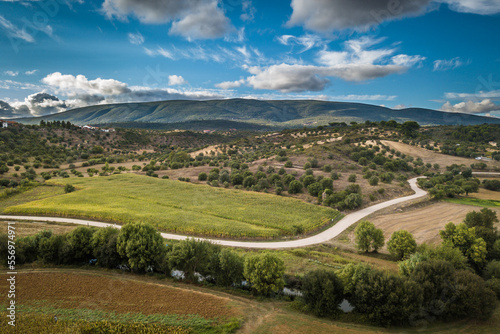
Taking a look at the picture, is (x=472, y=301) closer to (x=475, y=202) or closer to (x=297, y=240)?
(x=297, y=240)

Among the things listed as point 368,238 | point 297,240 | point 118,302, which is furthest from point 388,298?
point 118,302

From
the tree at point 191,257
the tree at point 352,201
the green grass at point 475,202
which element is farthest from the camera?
the green grass at point 475,202

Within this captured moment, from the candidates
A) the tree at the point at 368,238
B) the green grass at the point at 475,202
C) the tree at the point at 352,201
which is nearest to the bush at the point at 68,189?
the tree at the point at 368,238

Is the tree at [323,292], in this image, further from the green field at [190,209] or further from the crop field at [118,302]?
the green field at [190,209]

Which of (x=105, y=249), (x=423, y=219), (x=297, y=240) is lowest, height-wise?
(x=297, y=240)

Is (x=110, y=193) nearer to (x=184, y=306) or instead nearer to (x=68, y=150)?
(x=184, y=306)

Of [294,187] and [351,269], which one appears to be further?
[294,187]

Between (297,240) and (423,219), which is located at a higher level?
(423,219)
